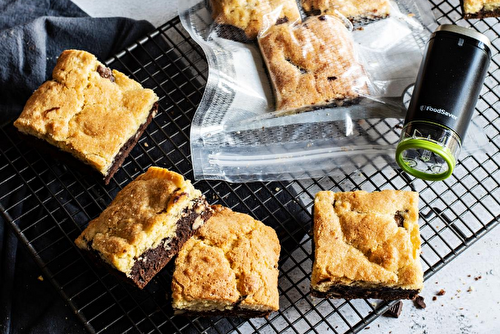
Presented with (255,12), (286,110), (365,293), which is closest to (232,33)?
(255,12)

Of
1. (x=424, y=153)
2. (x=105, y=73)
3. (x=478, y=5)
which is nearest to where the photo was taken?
(x=424, y=153)

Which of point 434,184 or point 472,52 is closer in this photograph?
point 472,52

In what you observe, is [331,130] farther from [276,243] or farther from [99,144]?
[99,144]

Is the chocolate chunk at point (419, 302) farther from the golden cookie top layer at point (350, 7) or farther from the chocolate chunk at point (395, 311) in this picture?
the golden cookie top layer at point (350, 7)

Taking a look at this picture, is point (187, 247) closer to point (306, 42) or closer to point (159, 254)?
point (159, 254)

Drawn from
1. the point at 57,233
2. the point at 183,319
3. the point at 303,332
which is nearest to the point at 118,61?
the point at 57,233
